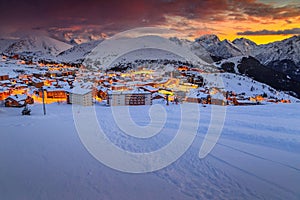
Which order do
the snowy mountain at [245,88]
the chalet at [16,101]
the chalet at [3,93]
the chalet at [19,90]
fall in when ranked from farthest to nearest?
1. the snowy mountain at [245,88]
2. the chalet at [19,90]
3. the chalet at [3,93]
4. the chalet at [16,101]

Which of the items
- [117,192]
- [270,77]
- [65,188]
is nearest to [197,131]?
[117,192]

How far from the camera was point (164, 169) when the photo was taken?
4.53 m

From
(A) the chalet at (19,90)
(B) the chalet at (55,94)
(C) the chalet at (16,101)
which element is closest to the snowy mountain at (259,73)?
(B) the chalet at (55,94)

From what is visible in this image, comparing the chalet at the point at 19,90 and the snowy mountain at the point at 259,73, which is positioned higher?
the snowy mountain at the point at 259,73

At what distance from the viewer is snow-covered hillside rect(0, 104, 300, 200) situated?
3701 mm

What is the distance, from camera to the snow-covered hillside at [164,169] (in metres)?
3.70

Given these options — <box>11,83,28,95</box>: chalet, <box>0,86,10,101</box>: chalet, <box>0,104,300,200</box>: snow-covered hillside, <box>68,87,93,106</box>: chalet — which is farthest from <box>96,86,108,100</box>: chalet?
<box>0,104,300,200</box>: snow-covered hillside

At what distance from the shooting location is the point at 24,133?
723 cm

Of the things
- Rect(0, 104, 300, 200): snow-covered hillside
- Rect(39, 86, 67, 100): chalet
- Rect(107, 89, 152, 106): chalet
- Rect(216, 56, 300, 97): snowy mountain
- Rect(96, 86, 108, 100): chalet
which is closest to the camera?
Rect(0, 104, 300, 200): snow-covered hillside

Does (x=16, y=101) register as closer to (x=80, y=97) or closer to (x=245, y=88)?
(x=80, y=97)

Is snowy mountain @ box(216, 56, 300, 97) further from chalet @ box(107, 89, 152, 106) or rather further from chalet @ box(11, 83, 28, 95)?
chalet @ box(11, 83, 28, 95)

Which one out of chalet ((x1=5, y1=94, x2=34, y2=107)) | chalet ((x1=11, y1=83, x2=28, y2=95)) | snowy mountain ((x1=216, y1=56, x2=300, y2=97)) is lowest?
chalet ((x1=5, y1=94, x2=34, y2=107))

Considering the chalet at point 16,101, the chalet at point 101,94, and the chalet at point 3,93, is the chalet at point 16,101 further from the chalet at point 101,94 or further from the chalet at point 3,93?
the chalet at point 101,94

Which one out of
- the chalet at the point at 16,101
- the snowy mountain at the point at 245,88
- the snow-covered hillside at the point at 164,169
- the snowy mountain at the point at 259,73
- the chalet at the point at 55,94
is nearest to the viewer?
the snow-covered hillside at the point at 164,169
